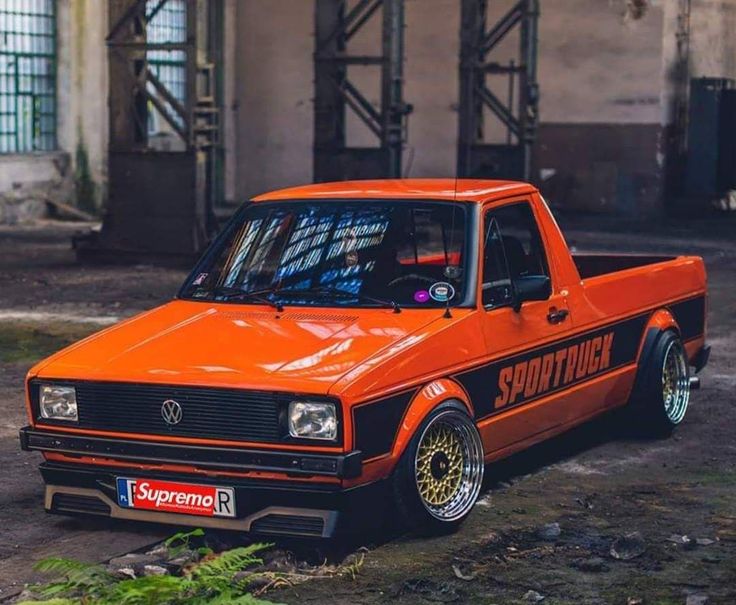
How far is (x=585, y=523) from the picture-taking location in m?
7.08

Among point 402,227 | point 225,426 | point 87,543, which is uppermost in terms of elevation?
point 402,227

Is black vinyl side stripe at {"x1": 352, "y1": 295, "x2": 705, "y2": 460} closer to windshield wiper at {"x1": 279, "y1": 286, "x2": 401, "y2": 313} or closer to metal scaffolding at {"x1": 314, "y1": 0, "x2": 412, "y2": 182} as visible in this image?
windshield wiper at {"x1": 279, "y1": 286, "x2": 401, "y2": 313}

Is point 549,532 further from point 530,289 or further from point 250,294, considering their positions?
point 250,294

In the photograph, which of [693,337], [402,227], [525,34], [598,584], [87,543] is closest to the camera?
[598,584]

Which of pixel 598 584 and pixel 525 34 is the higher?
pixel 525 34

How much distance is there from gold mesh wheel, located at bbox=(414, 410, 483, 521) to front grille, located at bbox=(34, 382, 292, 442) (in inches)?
28.6

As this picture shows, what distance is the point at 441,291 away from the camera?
284 inches

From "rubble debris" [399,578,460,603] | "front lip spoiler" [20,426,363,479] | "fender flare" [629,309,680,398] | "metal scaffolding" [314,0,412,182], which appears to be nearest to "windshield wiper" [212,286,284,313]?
"front lip spoiler" [20,426,363,479]

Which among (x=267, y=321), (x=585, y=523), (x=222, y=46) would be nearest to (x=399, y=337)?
(x=267, y=321)

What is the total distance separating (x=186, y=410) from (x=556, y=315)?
2312 millimetres

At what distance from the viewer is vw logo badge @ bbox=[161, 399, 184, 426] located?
21.1 ft

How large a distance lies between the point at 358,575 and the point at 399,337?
1096 millimetres

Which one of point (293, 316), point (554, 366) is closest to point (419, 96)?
point (554, 366)

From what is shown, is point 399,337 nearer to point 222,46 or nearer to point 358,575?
point 358,575
